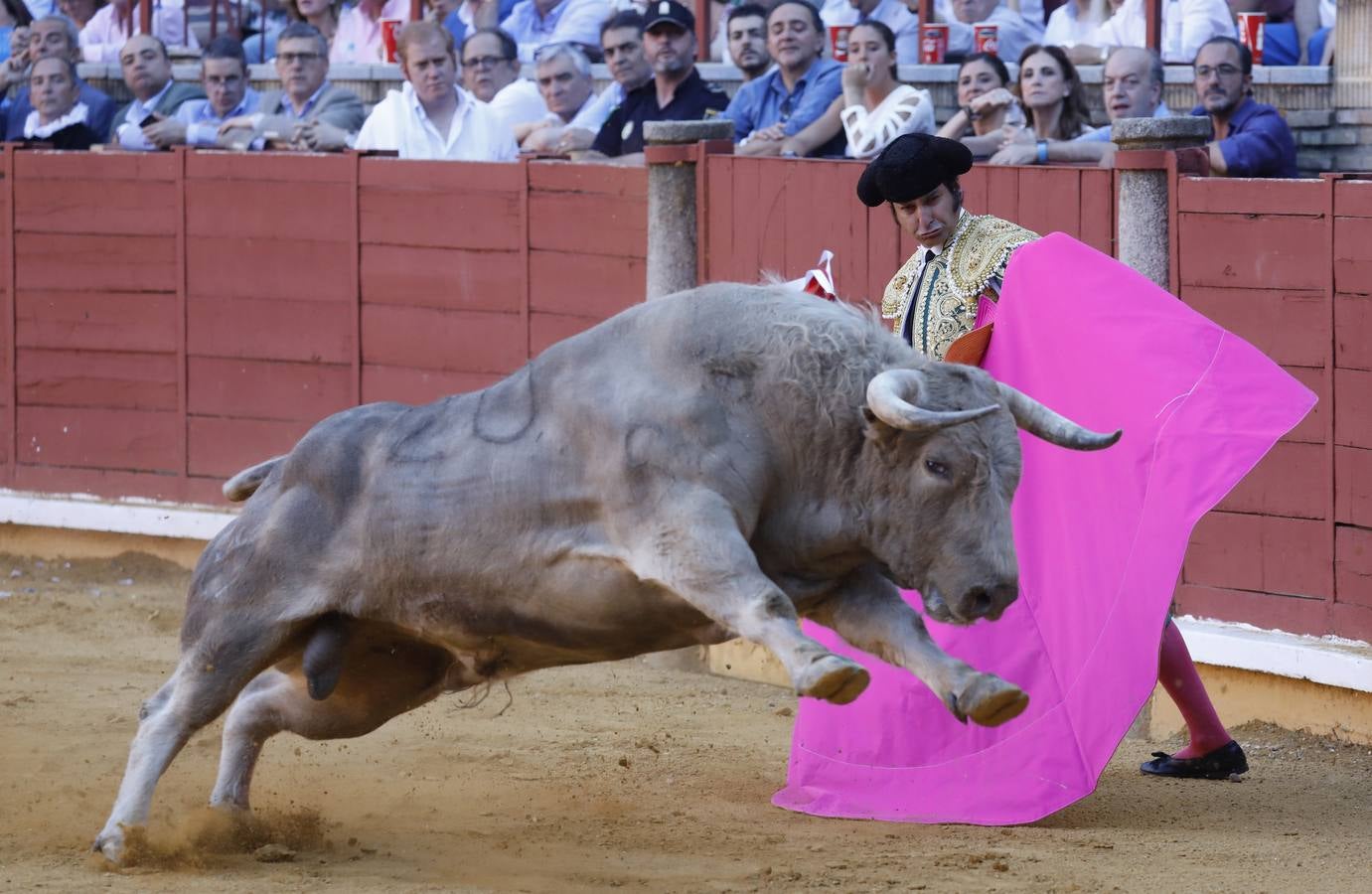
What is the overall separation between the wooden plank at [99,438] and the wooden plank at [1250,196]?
14.0ft

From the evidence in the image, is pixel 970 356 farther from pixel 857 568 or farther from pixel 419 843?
pixel 419 843

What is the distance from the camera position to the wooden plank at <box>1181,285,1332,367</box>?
17.6 feet

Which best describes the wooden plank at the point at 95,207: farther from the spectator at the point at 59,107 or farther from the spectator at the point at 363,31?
the spectator at the point at 363,31

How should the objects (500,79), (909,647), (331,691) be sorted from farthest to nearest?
(500,79) < (331,691) < (909,647)

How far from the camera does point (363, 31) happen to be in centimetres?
973

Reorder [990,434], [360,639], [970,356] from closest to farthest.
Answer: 1. [990,434]
2. [360,639]
3. [970,356]

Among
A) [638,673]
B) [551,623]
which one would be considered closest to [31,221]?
[638,673]

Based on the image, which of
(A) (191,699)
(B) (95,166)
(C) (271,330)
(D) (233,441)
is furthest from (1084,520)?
(B) (95,166)

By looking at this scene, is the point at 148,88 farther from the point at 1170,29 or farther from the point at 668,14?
the point at 1170,29

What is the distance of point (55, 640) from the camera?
7.03 metres

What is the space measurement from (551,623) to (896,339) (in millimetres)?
813

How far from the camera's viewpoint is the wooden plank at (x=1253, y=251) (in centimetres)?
535

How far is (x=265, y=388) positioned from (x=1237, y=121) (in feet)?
12.4

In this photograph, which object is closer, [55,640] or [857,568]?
[857,568]
